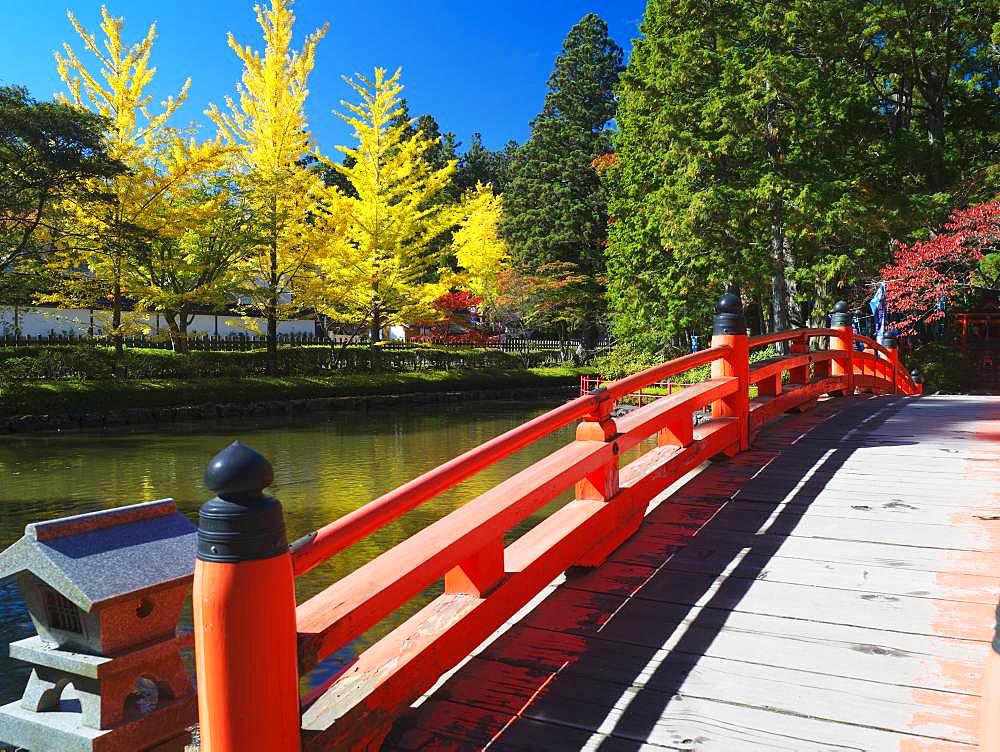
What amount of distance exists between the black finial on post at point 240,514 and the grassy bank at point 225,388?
20.3 metres

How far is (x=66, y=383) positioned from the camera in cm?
2047

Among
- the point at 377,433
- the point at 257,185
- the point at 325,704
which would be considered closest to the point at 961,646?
the point at 325,704

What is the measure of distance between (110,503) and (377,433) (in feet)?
29.9

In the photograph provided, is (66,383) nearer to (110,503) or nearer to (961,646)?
(110,503)

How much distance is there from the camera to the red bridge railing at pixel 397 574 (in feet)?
6.49

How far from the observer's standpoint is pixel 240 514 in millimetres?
1952

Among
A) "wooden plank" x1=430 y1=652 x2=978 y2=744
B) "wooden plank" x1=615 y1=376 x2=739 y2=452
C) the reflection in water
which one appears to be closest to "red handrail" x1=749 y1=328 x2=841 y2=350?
"wooden plank" x1=615 y1=376 x2=739 y2=452

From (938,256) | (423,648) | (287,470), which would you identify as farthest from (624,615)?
(938,256)

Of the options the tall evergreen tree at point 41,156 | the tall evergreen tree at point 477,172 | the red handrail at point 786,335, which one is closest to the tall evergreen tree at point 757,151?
the red handrail at point 786,335

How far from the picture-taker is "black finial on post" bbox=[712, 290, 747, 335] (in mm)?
6324

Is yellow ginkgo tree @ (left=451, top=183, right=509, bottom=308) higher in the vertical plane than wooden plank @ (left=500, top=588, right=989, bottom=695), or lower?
higher

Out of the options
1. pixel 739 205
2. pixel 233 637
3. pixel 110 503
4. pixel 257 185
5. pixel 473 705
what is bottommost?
pixel 110 503

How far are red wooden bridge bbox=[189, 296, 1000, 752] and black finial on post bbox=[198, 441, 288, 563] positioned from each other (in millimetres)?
14

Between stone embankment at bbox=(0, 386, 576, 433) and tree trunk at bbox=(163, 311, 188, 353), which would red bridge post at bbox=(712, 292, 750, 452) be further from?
tree trunk at bbox=(163, 311, 188, 353)
